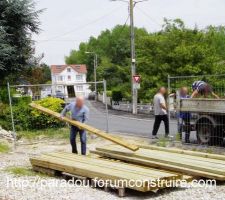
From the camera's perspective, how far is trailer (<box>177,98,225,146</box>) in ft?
42.1

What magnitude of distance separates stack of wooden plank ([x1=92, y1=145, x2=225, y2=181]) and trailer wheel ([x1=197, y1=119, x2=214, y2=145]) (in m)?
2.60

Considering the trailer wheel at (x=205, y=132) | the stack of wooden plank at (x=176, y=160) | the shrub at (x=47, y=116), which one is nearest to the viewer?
the stack of wooden plank at (x=176, y=160)

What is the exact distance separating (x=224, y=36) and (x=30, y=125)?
6425 centimetres

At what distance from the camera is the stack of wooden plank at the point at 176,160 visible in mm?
9008

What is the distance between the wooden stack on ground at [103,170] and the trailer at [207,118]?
3909 mm

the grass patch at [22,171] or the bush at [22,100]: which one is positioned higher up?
the bush at [22,100]

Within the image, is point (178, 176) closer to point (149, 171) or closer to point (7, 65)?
point (149, 171)

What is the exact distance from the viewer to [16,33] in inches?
878

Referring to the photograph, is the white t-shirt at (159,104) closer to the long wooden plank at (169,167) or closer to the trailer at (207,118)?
the trailer at (207,118)

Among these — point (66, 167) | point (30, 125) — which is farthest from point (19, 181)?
point (30, 125)

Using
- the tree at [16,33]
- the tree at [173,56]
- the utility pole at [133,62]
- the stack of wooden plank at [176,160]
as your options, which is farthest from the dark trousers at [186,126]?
the utility pole at [133,62]

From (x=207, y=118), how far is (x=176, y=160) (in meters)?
3.87

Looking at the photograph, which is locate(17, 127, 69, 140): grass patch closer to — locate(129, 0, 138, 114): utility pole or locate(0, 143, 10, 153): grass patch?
locate(0, 143, 10, 153): grass patch

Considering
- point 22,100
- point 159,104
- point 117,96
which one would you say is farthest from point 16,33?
point 117,96
